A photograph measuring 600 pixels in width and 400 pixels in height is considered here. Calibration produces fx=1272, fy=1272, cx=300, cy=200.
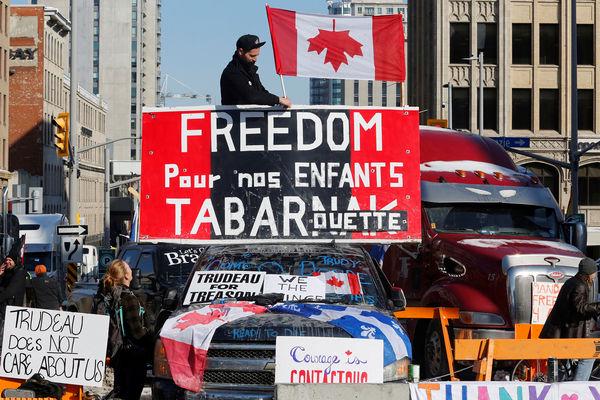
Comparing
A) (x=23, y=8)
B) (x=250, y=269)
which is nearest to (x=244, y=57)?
(x=250, y=269)

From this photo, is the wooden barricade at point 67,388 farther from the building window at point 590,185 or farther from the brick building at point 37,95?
the brick building at point 37,95

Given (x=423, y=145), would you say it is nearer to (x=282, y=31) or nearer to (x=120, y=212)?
(x=282, y=31)

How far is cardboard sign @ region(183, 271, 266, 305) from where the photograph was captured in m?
11.9

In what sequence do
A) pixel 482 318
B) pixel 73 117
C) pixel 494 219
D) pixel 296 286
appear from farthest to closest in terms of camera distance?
pixel 73 117 < pixel 494 219 < pixel 482 318 < pixel 296 286

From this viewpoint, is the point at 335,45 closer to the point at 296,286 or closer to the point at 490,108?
the point at 296,286

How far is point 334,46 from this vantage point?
51.4ft

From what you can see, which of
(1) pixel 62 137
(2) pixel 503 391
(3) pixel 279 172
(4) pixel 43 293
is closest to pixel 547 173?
(1) pixel 62 137

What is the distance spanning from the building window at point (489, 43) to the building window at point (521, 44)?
0.99m

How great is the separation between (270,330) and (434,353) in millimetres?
5282

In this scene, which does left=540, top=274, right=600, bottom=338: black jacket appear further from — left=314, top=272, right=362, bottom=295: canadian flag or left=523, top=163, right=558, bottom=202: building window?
left=523, top=163, right=558, bottom=202: building window

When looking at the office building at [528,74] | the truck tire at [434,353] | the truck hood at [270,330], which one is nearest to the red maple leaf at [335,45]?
the truck tire at [434,353]

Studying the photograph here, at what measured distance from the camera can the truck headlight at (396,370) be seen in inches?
412

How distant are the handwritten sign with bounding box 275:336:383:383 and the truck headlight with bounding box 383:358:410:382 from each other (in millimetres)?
353

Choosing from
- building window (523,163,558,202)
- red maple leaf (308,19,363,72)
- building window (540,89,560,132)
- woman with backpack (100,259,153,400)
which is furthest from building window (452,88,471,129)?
woman with backpack (100,259,153,400)
